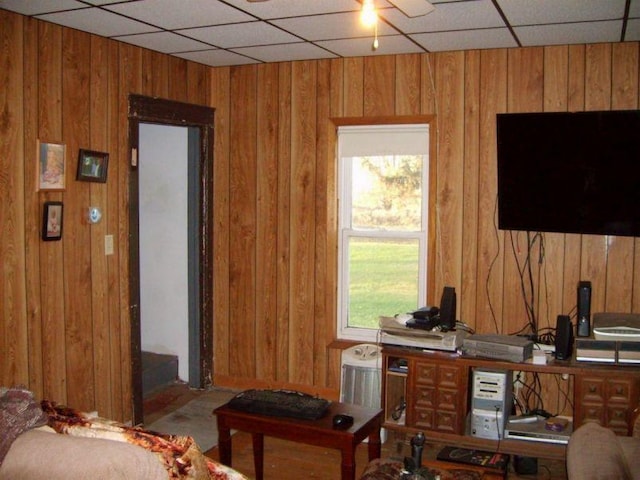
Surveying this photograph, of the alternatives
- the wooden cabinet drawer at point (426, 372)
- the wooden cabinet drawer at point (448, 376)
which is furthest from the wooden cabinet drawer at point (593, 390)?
the wooden cabinet drawer at point (426, 372)

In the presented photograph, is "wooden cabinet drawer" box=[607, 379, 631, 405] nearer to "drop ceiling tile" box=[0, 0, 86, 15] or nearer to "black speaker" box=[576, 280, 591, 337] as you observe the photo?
"black speaker" box=[576, 280, 591, 337]

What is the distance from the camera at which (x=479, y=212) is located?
4484 millimetres

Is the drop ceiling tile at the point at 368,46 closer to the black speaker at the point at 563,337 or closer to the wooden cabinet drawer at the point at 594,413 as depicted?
the black speaker at the point at 563,337

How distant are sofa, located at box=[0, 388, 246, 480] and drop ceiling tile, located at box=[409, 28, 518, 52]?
2.72 meters

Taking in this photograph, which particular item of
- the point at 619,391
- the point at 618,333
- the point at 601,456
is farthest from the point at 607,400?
the point at 601,456

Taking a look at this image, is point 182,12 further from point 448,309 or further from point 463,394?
point 463,394

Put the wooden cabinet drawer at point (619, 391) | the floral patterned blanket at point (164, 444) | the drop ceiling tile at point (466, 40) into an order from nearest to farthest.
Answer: the floral patterned blanket at point (164, 444), the wooden cabinet drawer at point (619, 391), the drop ceiling tile at point (466, 40)

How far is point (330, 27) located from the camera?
151 inches

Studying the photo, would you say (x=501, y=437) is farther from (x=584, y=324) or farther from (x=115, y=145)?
(x=115, y=145)

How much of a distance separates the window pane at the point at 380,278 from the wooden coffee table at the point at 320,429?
1.59 m

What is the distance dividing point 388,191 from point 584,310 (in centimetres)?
155

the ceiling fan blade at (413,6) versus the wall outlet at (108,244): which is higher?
the ceiling fan blade at (413,6)

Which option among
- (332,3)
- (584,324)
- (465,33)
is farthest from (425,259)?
(332,3)

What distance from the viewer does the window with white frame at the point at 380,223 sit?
478 cm
